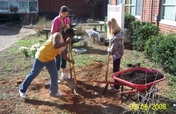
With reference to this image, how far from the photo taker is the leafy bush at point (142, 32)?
762cm

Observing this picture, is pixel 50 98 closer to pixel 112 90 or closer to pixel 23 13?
pixel 112 90

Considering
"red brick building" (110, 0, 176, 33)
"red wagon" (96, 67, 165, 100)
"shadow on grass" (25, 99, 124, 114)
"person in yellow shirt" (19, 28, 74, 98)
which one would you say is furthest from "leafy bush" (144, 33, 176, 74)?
"person in yellow shirt" (19, 28, 74, 98)

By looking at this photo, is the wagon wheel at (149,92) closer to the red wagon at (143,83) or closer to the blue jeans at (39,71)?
the red wagon at (143,83)

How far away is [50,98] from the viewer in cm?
435

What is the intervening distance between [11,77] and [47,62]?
220 cm

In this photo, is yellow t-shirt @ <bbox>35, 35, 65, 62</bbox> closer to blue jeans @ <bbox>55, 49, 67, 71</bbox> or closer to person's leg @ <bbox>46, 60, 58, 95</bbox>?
person's leg @ <bbox>46, 60, 58, 95</bbox>

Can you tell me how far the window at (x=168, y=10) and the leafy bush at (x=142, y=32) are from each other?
0.54 m

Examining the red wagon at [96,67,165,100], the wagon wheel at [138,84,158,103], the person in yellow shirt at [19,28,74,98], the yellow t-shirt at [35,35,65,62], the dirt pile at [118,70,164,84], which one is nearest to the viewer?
the wagon wheel at [138,84,158,103]

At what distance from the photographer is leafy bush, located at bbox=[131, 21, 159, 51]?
25.0ft

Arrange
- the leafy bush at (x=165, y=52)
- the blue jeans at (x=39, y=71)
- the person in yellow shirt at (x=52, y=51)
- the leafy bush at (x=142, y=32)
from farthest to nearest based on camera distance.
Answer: the leafy bush at (x=142, y=32), the leafy bush at (x=165, y=52), the blue jeans at (x=39, y=71), the person in yellow shirt at (x=52, y=51)

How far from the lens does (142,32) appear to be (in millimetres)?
7773

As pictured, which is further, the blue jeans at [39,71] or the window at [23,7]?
the window at [23,7]

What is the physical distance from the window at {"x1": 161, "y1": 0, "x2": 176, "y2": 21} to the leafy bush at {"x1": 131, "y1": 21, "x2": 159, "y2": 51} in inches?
21.1

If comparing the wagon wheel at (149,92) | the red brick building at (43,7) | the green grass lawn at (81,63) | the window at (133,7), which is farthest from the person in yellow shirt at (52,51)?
the red brick building at (43,7)
